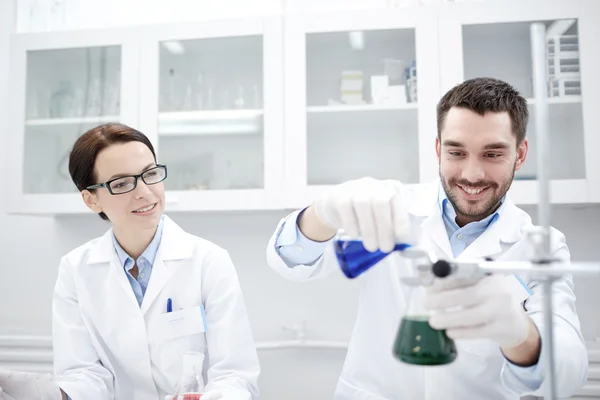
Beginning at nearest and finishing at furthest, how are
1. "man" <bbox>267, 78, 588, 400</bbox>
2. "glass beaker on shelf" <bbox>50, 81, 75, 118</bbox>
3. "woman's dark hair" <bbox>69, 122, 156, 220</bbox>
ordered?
"man" <bbox>267, 78, 588, 400</bbox> → "woman's dark hair" <bbox>69, 122, 156, 220</bbox> → "glass beaker on shelf" <bbox>50, 81, 75, 118</bbox>

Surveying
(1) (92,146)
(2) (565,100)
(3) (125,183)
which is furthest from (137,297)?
(2) (565,100)

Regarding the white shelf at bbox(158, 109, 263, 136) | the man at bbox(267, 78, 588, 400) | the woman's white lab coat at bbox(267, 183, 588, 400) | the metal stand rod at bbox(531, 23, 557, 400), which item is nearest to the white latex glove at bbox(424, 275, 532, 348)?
the metal stand rod at bbox(531, 23, 557, 400)

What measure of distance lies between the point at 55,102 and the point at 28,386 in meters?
1.41

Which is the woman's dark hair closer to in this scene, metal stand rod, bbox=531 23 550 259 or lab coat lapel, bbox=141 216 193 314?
lab coat lapel, bbox=141 216 193 314

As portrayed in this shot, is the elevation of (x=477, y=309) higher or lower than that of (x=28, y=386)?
higher

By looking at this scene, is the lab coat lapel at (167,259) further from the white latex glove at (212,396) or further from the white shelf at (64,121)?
the white shelf at (64,121)

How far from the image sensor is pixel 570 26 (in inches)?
76.0

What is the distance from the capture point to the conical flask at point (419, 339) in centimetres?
70

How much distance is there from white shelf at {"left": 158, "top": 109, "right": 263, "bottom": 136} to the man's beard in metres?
0.99

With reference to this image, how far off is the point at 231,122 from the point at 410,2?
2.77 feet

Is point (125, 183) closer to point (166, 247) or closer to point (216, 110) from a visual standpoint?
point (166, 247)

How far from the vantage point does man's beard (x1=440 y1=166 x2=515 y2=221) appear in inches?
52.7

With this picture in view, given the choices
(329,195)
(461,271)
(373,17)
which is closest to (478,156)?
(329,195)

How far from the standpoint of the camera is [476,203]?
1.34 metres
